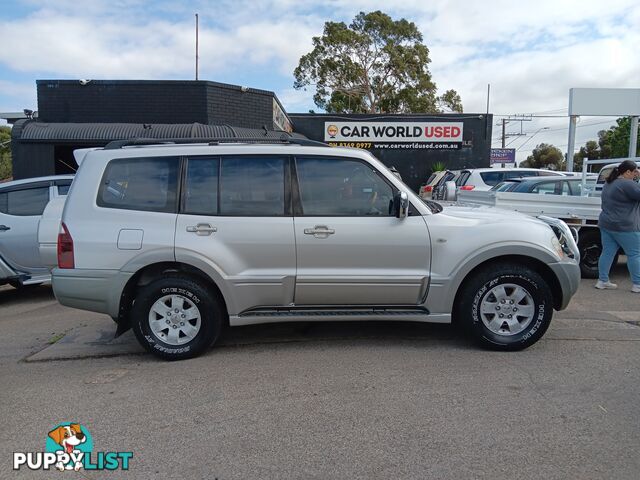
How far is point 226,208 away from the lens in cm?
443

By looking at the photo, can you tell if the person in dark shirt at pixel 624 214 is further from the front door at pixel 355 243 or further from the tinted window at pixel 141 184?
the tinted window at pixel 141 184

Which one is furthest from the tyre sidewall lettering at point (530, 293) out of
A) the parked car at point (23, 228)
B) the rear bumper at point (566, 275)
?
the parked car at point (23, 228)

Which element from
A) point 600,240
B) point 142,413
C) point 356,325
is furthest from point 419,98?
point 142,413

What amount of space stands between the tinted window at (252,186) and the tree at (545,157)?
7329 centimetres

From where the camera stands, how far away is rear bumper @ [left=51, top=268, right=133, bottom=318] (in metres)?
4.34

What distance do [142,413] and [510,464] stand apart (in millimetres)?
2437

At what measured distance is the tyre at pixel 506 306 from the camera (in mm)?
4457

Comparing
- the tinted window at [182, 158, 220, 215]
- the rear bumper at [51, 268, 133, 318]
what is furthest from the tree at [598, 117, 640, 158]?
the rear bumper at [51, 268, 133, 318]

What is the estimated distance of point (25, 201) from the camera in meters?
7.27

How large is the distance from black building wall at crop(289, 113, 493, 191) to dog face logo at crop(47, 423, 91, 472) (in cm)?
1862

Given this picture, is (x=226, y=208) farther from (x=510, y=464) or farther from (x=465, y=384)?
(x=510, y=464)

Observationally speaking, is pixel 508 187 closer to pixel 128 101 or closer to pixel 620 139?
pixel 128 101

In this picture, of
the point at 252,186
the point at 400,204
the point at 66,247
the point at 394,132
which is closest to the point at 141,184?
the point at 66,247

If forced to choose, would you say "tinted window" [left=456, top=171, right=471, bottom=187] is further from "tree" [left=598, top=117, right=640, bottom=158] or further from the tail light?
"tree" [left=598, top=117, right=640, bottom=158]
